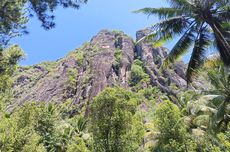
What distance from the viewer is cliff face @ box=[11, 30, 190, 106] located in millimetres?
78738

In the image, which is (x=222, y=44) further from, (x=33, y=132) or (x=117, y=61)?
(x=117, y=61)

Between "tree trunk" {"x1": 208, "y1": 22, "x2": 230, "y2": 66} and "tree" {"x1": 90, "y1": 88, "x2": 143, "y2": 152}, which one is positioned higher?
"tree trunk" {"x1": 208, "y1": 22, "x2": 230, "y2": 66}

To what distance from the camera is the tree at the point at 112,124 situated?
941 inches

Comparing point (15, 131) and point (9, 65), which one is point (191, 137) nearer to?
point (15, 131)

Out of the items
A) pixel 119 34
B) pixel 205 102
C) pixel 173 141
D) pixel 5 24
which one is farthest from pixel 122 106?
pixel 119 34

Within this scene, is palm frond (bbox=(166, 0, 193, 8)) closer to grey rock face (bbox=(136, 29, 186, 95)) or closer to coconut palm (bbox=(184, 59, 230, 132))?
coconut palm (bbox=(184, 59, 230, 132))

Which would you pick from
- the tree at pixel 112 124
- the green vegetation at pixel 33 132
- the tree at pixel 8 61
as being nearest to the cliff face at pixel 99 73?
the green vegetation at pixel 33 132

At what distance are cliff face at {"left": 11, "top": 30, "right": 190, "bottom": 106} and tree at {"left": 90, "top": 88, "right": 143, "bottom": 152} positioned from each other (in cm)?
4568

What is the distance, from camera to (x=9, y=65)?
1438cm

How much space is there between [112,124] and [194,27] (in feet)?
32.9

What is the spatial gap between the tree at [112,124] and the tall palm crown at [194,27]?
7177 mm

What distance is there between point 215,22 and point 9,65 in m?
9.79

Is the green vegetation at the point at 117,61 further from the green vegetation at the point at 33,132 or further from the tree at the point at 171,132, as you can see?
the tree at the point at 171,132

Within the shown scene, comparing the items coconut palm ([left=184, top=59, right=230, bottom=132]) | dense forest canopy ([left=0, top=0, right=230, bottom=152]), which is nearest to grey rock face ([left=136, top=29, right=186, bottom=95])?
dense forest canopy ([left=0, top=0, right=230, bottom=152])
